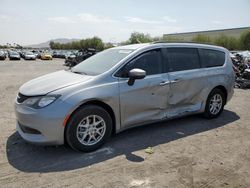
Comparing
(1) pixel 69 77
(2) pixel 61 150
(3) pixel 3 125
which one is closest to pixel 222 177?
(2) pixel 61 150

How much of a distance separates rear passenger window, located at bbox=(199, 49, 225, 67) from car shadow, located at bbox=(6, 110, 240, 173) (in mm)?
1349

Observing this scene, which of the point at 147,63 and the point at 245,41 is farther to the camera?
the point at 245,41

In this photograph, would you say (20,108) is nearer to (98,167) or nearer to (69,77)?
(69,77)

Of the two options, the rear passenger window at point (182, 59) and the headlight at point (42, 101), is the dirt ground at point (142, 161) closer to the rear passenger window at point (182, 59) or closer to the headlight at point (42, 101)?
the headlight at point (42, 101)

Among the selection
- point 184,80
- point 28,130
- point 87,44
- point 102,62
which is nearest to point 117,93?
point 102,62

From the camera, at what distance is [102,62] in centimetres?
501

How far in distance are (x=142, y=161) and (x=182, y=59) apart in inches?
97.1

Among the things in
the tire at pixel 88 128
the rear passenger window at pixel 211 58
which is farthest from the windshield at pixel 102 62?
the rear passenger window at pixel 211 58

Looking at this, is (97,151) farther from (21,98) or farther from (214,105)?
(214,105)

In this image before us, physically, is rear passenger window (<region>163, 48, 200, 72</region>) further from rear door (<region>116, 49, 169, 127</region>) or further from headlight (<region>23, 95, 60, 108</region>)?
headlight (<region>23, 95, 60, 108</region>)

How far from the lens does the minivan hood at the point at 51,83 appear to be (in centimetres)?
409

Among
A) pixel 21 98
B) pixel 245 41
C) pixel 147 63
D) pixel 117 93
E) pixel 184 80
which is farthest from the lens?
pixel 245 41

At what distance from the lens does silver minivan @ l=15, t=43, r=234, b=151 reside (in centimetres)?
395

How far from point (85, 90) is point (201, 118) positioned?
3.28 m
